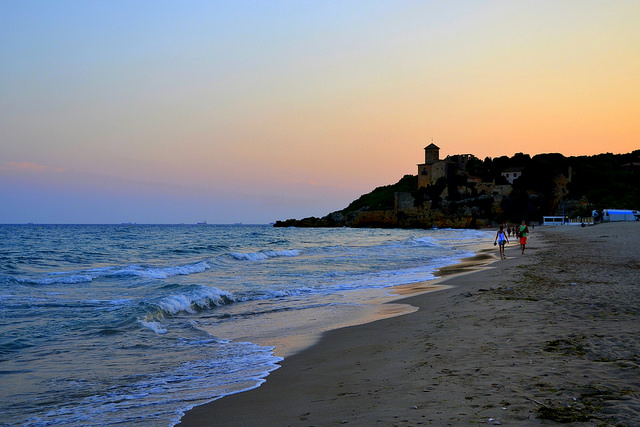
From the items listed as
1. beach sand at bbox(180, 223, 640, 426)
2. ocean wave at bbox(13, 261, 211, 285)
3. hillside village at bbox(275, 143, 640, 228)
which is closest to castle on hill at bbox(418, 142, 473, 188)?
hillside village at bbox(275, 143, 640, 228)

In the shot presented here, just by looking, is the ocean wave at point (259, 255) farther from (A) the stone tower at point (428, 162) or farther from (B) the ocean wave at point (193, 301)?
(A) the stone tower at point (428, 162)

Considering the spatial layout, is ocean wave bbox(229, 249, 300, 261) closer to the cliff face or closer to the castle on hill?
the cliff face

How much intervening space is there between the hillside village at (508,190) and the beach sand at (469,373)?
85650mm

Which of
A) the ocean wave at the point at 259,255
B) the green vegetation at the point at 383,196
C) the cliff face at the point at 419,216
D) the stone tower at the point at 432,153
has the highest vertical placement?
the stone tower at the point at 432,153

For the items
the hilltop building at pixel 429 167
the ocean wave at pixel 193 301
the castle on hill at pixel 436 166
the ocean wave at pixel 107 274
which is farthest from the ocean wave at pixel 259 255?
the hilltop building at pixel 429 167

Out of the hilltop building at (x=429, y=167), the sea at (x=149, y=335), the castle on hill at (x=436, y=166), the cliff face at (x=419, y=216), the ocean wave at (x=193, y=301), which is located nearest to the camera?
the sea at (x=149, y=335)

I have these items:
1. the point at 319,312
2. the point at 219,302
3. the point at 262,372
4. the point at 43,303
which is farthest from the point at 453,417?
the point at 43,303

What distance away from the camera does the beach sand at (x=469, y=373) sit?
378 cm

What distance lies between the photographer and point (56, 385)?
5.96 m

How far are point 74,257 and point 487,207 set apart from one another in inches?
3270

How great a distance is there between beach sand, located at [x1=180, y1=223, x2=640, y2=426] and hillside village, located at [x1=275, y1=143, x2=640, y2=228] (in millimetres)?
85650

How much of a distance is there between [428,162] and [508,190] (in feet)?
69.9

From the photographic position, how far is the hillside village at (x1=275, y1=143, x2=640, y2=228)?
90938mm

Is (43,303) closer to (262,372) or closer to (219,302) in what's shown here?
(219,302)
